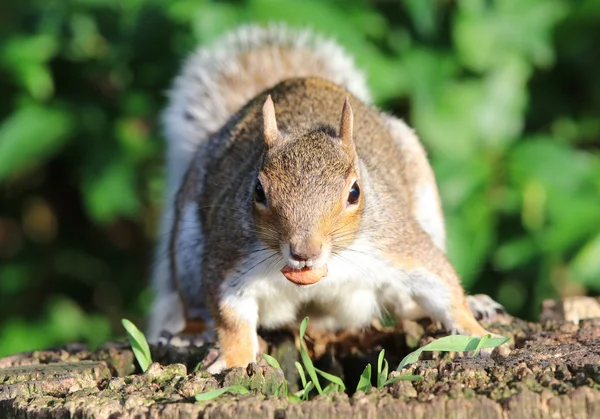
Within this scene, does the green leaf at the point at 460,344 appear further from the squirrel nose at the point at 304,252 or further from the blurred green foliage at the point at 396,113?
the blurred green foliage at the point at 396,113

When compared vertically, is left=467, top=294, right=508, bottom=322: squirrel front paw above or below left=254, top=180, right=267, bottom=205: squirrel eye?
below

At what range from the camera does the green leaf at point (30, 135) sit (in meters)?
2.70

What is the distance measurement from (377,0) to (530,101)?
63 centimetres

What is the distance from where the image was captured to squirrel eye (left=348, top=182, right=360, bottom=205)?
1.67m

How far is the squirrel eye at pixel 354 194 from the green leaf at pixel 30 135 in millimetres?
1328

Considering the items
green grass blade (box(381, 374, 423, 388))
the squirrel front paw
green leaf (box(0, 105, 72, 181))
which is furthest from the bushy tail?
green grass blade (box(381, 374, 423, 388))

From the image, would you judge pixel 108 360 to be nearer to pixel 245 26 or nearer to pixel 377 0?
pixel 245 26

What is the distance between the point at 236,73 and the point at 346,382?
1140mm

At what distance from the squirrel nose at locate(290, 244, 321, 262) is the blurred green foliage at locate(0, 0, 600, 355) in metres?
1.06

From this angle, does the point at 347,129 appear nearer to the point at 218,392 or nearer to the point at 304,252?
the point at 304,252

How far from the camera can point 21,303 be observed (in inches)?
127

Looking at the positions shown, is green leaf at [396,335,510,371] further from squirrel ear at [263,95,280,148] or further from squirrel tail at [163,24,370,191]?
squirrel tail at [163,24,370,191]

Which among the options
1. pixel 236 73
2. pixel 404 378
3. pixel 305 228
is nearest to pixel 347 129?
pixel 305 228

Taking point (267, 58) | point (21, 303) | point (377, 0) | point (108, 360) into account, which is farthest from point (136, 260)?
point (108, 360)
